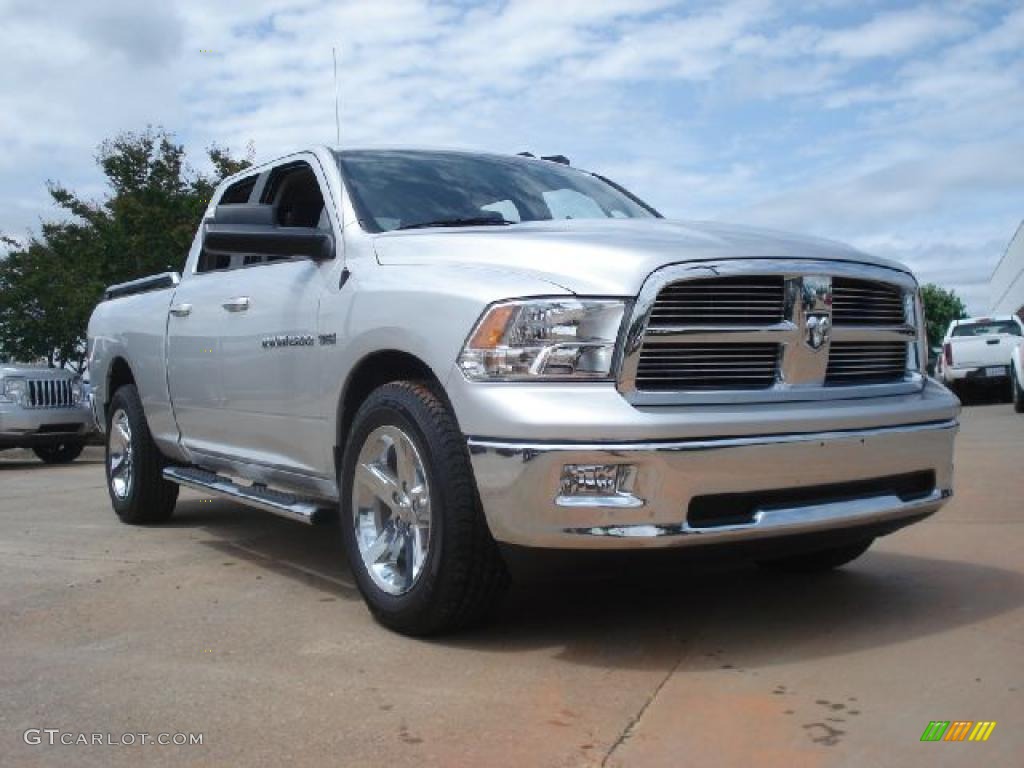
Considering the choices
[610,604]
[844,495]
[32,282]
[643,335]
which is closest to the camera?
[643,335]

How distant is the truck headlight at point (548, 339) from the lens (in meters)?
3.39

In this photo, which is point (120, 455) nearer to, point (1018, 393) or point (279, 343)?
point (279, 343)

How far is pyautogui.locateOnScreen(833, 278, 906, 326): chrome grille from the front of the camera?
381cm

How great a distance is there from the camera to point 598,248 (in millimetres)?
3555

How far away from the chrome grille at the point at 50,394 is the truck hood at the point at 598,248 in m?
9.41

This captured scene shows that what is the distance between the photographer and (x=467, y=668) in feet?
11.5

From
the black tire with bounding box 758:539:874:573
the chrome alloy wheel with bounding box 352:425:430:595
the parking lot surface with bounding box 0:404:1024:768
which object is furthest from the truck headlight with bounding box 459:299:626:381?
the black tire with bounding box 758:539:874:573

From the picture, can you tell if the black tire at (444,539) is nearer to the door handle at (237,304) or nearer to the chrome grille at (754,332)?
the chrome grille at (754,332)

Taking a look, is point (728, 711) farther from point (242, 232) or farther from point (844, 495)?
point (242, 232)

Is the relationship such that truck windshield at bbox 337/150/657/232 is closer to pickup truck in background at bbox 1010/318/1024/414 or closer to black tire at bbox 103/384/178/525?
black tire at bbox 103/384/178/525

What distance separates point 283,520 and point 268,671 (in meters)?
3.30

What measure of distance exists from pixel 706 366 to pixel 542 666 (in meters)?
1.08

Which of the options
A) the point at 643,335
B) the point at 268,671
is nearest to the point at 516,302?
the point at 643,335

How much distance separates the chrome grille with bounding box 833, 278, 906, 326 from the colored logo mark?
1.42 metres
